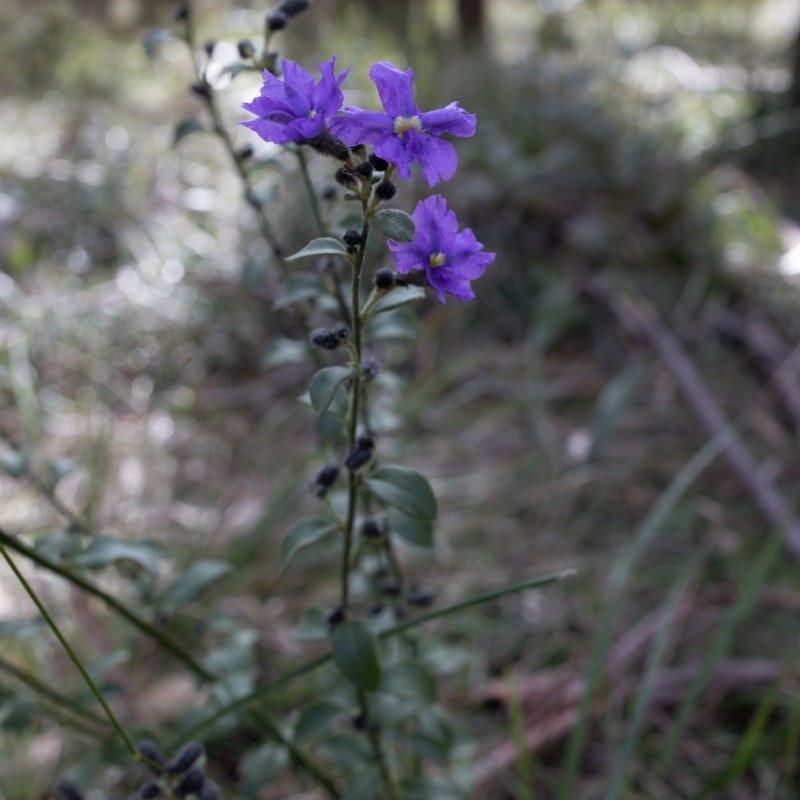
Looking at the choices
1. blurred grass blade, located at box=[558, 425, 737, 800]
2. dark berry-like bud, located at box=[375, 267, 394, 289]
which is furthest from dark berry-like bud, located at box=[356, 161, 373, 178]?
blurred grass blade, located at box=[558, 425, 737, 800]

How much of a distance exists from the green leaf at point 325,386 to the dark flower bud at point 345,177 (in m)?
0.23

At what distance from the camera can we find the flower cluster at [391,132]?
2.69 ft

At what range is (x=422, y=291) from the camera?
0.96 meters

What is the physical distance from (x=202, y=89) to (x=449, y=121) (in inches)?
31.0

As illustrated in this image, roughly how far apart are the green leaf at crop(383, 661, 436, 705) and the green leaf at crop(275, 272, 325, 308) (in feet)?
2.23

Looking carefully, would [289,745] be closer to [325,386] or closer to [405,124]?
[325,386]

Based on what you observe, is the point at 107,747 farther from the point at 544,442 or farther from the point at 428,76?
the point at 428,76

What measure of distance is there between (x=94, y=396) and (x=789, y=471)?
2.75 m

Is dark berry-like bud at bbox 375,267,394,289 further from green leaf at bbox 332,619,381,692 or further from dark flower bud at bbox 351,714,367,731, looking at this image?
dark flower bud at bbox 351,714,367,731

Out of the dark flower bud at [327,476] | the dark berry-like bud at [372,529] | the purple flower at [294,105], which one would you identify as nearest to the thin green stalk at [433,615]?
the dark berry-like bud at [372,529]

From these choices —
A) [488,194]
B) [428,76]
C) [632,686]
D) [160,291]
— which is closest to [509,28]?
[428,76]

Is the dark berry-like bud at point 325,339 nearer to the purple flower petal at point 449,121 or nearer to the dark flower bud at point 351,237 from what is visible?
the dark flower bud at point 351,237

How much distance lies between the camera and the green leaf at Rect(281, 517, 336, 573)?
3.63 ft

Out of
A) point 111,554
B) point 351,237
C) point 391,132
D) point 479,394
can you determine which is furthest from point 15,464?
point 479,394
